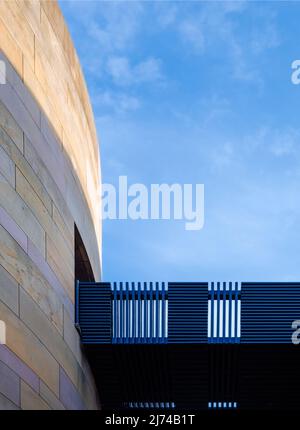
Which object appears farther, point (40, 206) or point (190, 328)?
point (190, 328)

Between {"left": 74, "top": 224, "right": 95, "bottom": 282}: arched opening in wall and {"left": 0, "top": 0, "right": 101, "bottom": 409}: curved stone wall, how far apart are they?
229 millimetres

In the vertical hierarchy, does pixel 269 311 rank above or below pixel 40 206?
below

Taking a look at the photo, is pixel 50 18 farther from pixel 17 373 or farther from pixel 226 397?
pixel 226 397

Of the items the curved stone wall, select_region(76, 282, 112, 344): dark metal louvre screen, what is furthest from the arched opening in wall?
select_region(76, 282, 112, 344): dark metal louvre screen

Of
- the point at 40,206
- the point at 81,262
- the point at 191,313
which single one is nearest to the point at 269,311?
the point at 191,313

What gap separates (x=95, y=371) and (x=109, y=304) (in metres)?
2.35

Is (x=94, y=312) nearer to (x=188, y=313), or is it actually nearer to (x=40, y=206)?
(x=188, y=313)

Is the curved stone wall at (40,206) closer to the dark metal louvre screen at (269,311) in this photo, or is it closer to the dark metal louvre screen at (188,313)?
the dark metal louvre screen at (188,313)

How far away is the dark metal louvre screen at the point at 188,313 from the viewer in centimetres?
1577

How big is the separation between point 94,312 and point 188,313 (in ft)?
6.07

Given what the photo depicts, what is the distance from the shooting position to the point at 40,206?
12.5 m

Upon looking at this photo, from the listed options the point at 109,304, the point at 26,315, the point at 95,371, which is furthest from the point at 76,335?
the point at 26,315

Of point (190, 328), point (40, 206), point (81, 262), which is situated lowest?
point (190, 328)

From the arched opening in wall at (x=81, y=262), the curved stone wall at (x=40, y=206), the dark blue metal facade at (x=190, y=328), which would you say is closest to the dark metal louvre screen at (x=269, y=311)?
the dark blue metal facade at (x=190, y=328)
